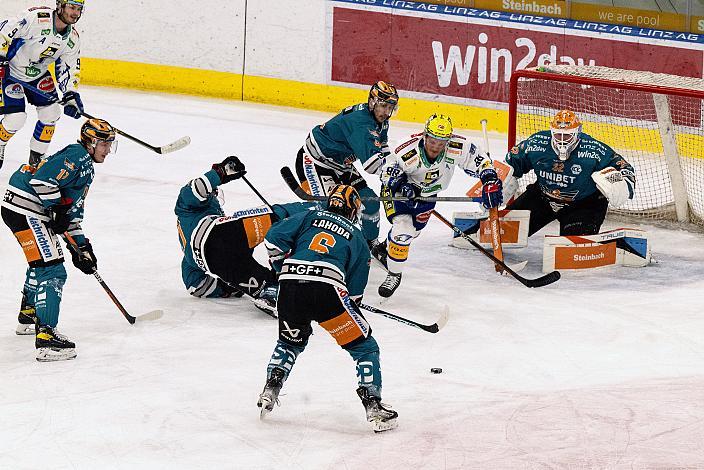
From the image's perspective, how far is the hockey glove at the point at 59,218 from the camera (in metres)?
5.20

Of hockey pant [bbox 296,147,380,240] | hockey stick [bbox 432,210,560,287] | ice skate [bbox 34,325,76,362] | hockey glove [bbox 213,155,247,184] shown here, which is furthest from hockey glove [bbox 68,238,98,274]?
hockey stick [bbox 432,210,560,287]

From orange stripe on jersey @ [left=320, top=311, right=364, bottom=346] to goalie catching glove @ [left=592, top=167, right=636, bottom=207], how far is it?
277cm

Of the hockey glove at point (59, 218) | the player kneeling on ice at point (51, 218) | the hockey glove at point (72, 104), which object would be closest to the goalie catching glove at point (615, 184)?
the player kneeling on ice at point (51, 218)

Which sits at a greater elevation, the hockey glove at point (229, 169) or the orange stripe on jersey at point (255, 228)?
the hockey glove at point (229, 169)

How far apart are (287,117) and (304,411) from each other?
19.9 feet

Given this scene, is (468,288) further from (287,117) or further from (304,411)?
(287,117)

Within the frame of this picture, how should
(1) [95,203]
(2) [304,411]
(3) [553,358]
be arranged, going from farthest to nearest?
(1) [95,203] → (3) [553,358] → (2) [304,411]

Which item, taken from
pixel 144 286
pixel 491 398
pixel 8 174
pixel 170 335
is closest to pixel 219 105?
pixel 8 174

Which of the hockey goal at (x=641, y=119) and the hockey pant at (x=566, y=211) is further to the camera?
the hockey goal at (x=641, y=119)

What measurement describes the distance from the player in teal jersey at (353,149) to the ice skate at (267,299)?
2.97ft

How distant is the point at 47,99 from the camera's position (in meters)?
7.91

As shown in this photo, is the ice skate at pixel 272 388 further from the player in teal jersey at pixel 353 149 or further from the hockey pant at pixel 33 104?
the hockey pant at pixel 33 104

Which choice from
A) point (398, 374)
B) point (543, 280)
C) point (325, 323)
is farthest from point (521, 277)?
point (325, 323)

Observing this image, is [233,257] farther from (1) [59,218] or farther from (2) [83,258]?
(1) [59,218]
